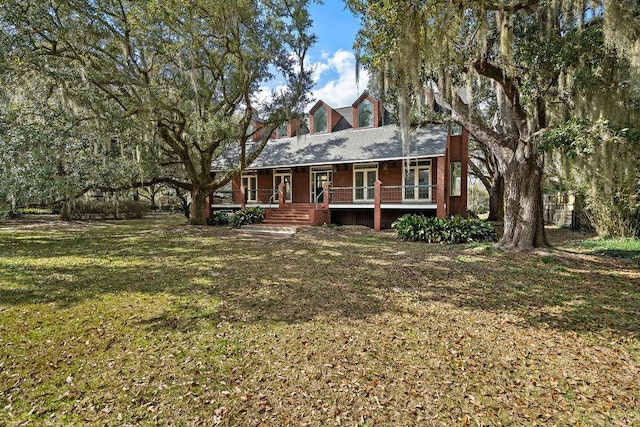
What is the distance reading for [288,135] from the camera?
20812 millimetres

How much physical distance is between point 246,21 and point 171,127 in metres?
5.12

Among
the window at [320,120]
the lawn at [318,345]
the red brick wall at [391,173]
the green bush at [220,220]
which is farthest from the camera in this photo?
the window at [320,120]

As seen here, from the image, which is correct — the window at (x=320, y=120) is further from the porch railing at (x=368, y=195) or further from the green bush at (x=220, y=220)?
the green bush at (x=220, y=220)

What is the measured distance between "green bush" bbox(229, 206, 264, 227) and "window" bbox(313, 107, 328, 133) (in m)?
6.83

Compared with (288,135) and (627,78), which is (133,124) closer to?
(288,135)

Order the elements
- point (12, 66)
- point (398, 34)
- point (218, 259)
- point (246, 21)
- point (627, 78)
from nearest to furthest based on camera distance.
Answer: point (398, 34) → point (627, 78) → point (218, 259) → point (12, 66) → point (246, 21)

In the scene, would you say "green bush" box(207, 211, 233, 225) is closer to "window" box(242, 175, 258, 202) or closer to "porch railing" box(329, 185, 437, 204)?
"window" box(242, 175, 258, 202)

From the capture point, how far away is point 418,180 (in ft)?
51.3

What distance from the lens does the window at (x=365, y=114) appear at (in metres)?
18.2

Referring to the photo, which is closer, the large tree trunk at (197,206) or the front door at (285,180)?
the large tree trunk at (197,206)

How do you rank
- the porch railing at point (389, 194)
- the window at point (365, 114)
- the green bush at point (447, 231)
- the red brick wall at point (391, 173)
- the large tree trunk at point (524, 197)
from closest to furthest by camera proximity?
the large tree trunk at point (524, 197) → the green bush at point (447, 231) → the porch railing at point (389, 194) → the red brick wall at point (391, 173) → the window at point (365, 114)

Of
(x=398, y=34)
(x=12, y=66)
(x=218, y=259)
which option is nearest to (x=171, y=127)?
(x=12, y=66)

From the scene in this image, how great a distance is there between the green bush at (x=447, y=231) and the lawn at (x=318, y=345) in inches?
146

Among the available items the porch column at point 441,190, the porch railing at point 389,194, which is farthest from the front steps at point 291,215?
the porch column at point 441,190
